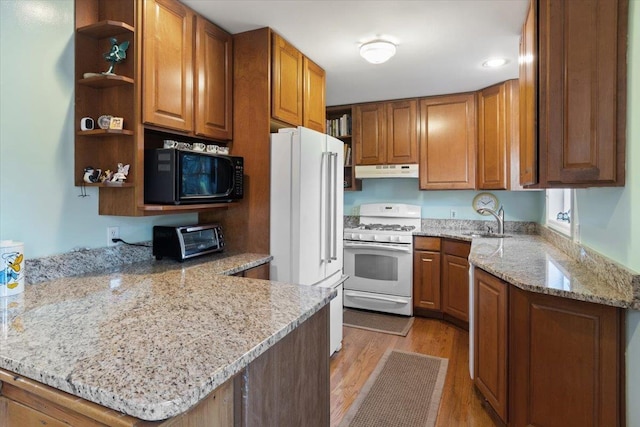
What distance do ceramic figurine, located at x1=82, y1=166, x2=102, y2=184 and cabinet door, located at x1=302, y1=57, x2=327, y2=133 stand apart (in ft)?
4.82

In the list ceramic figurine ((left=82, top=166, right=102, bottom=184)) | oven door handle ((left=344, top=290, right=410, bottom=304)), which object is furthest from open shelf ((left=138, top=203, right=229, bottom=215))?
oven door handle ((left=344, top=290, right=410, bottom=304))

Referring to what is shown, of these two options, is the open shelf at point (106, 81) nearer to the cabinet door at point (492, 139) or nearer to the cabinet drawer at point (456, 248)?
the cabinet drawer at point (456, 248)

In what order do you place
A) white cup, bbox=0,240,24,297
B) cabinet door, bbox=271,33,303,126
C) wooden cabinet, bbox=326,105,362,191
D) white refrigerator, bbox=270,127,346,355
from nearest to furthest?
1. white cup, bbox=0,240,24,297
2. white refrigerator, bbox=270,127,346,355
3. cabinet door, bbox=271,33,303,126
4. wooden cabinet, bbox=326,105,362,191

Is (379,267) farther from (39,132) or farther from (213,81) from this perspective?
(39,132)

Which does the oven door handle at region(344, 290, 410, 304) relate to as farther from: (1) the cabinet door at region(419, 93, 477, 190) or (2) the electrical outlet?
(2) the electrical outlet

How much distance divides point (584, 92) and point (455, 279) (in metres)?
2.27

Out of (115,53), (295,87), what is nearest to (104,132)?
(115,53)

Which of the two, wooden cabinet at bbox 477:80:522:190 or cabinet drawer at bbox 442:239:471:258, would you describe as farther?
cabinet drawer at bbox 442:239:471:258

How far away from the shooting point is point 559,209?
301 centimetres

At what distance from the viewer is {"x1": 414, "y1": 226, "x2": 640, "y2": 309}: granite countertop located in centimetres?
144

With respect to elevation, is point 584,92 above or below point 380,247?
above

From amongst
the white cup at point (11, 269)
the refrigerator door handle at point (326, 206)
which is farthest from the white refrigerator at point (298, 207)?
the white cup at point (11, 269)

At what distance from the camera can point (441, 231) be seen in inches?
149

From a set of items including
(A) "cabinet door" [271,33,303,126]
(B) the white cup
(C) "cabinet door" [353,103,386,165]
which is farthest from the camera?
(C) "cabinet door" [353,103,386,165]
